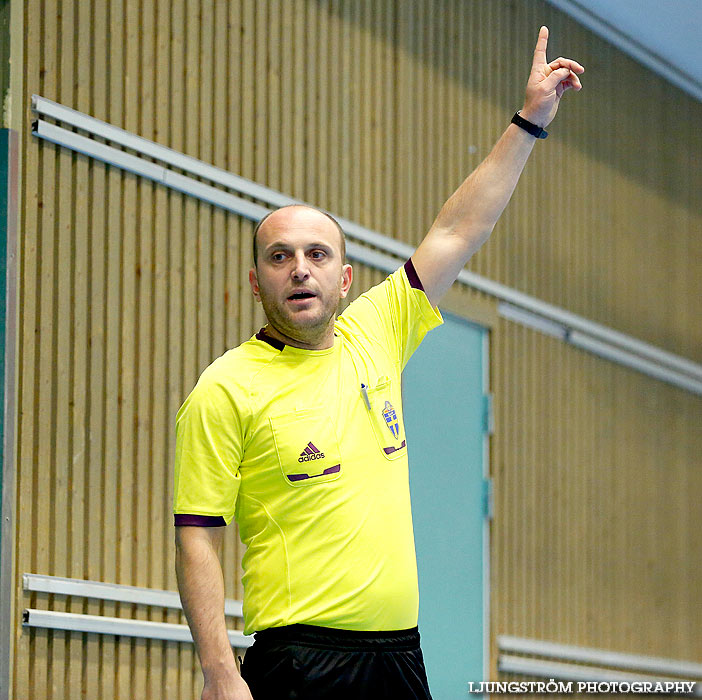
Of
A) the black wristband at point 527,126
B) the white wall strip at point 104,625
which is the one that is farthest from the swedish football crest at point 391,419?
the white wall strip at point 104,625

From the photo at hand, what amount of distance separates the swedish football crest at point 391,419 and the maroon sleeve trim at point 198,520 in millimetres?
489

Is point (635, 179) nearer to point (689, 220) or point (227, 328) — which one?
point (689, 220)

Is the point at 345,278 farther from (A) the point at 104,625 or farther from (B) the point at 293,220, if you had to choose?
(A) the point at 104,625

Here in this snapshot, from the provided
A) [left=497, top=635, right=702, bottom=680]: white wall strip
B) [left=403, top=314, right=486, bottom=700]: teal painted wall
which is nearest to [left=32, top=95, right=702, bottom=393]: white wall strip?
[left=403, top=314, right=486, bottom=700]: teal painted wall

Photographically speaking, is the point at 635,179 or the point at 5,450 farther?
the point at 635,179

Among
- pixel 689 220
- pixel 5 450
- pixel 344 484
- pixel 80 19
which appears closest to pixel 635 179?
pixel 689 220

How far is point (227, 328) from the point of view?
565cm

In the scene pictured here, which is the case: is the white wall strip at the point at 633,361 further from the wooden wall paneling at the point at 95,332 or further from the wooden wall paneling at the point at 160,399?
the wooden wall paneling at the point at 95,332

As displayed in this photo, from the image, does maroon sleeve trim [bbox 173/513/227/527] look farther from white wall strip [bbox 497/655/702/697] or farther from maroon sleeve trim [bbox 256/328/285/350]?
white wall strip [bbox 497/655/702/697]

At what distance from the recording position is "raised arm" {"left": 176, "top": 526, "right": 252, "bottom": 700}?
2596mm

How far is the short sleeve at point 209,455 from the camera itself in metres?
2.68

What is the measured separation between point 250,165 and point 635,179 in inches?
155

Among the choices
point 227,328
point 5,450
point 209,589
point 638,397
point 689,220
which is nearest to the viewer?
point 209,589

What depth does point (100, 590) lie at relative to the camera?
4.81m
